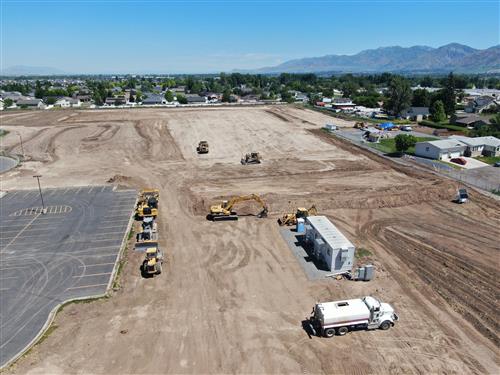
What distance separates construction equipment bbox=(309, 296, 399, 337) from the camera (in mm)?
20188

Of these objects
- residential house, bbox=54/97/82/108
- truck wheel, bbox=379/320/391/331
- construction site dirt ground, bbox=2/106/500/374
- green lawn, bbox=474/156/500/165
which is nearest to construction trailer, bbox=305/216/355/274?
construction site dirt ground, bbox=2/106/500/374

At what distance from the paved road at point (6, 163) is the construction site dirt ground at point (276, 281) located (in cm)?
250

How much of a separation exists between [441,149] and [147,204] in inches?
1811

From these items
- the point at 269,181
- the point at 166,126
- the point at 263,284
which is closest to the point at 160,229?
the point at 263,284

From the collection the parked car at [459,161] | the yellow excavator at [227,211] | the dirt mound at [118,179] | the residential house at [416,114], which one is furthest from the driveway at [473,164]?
the dirt mound at [118,179]

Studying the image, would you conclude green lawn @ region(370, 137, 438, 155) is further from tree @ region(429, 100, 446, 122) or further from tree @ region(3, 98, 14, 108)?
tree @ region(3, 98, 14, 108)

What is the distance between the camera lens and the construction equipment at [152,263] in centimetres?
2605

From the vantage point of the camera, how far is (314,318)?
69.6ft

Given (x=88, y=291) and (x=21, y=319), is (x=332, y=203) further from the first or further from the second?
(x=21, y=319)

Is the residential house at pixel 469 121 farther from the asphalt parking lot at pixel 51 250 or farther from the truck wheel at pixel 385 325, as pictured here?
the asphalt parking lot at pixel 51 250

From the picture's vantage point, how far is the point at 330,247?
26.4 metres

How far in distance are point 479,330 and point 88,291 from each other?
979 inches

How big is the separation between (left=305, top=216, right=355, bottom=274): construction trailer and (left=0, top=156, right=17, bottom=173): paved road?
47.6 meters

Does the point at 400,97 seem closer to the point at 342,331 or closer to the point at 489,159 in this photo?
the point at 489,159
